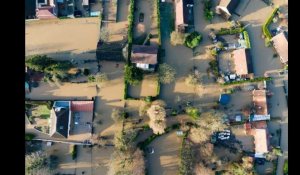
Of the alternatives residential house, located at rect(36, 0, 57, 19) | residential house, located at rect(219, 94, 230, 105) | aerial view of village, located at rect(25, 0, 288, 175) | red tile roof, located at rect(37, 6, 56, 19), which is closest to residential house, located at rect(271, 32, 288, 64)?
aerial view of village, located at rect(25, 0, 288, 175)

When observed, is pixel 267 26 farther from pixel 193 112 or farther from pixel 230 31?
pixel 193 112

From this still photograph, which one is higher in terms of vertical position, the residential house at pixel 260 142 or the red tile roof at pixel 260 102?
the red tile roof at pixel 260 102

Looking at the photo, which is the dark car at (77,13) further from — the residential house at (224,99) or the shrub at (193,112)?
the residential house at (224,99)

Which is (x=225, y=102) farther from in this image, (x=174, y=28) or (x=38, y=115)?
(x=38, y=115)

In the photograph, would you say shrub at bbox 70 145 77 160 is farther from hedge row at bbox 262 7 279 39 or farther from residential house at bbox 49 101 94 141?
hedge row at bbox 262 7 279 39

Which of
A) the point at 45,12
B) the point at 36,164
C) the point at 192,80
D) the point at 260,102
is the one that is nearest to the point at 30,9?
the point at 45,12

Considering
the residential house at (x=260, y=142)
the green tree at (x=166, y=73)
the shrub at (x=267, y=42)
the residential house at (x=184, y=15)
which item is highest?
the residential house at (x=184, y=15)

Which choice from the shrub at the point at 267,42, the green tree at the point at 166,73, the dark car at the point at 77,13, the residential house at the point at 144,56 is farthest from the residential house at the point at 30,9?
the shrub at the point at 267,42
